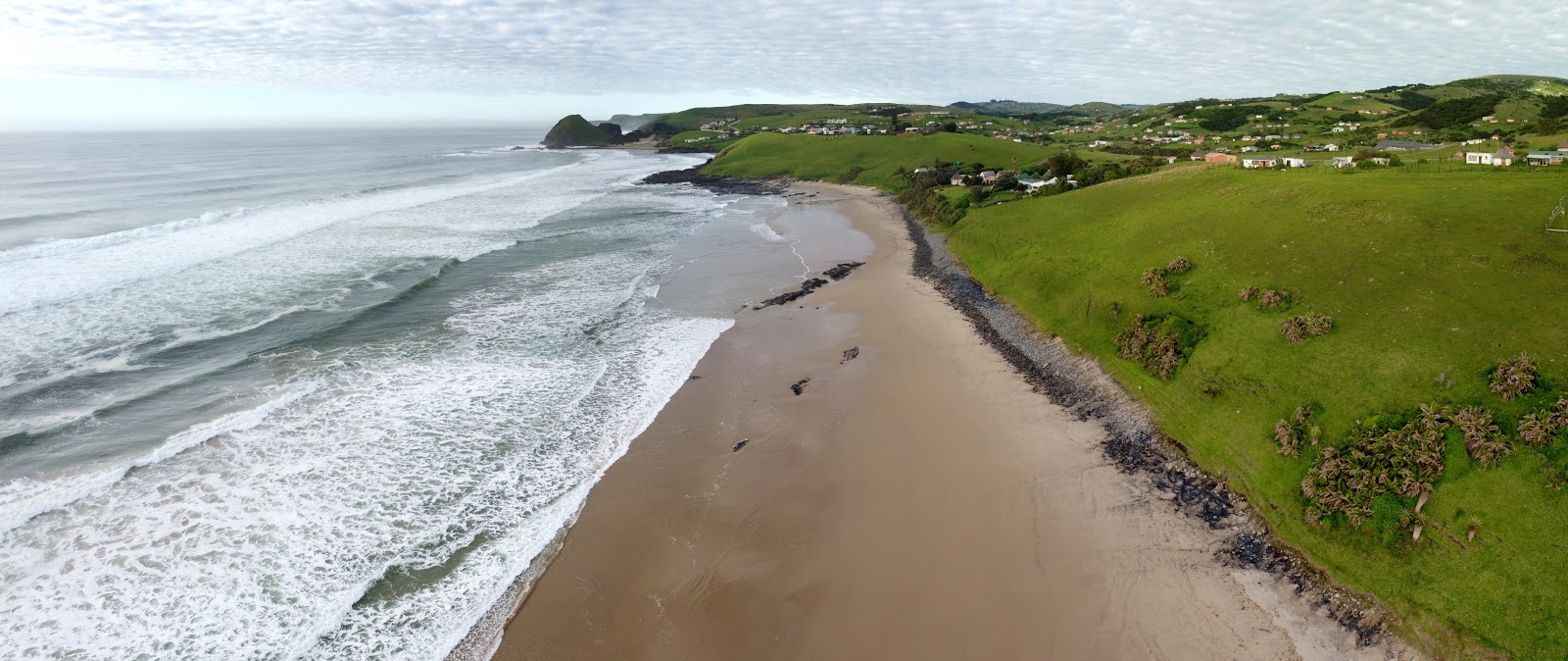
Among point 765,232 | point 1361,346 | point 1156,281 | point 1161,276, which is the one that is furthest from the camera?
point 765,232

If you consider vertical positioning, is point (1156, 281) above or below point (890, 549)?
above

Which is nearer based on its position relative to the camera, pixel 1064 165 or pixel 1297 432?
pixel 1297 432

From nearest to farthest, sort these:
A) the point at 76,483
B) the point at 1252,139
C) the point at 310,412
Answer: the point at 76,483 < the point at 310,412 < the point at 1252,139

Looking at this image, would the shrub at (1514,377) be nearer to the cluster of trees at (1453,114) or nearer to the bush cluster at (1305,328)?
the bush cluster at (1305,328)

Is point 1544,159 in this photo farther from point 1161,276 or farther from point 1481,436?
point 1481,436

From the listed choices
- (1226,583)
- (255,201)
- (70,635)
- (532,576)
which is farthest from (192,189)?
(1226,583)

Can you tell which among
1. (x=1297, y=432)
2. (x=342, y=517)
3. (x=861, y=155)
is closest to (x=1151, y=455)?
(x=1297, y=432)

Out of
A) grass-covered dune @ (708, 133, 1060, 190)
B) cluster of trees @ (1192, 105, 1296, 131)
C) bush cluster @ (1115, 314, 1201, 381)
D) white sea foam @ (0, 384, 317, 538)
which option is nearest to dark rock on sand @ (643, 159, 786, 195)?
grass-covered dune @ (708, 133, 1060, 190)

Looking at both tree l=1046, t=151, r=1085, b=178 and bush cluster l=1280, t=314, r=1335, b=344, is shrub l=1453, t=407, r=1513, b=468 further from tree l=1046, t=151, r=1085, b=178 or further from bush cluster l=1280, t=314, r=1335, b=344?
tree l=1046, t=151, r=1085, b=178
